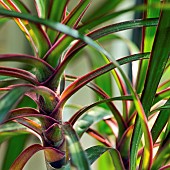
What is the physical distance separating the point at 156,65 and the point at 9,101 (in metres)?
0.23

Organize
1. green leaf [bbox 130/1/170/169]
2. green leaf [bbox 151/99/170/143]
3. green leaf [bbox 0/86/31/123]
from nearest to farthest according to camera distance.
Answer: green leaf [bbox 0/86/31/123] → green leaf [bbox 130/1/170/169] → green leaf [bbox 151/99/170/143]

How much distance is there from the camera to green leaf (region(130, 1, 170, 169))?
493mm

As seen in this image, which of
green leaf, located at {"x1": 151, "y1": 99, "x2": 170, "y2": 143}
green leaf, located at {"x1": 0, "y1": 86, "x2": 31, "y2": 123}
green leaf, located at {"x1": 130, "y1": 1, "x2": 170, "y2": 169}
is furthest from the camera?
green leaf, located at {"x1": 151, "y1": 99, "x2": 170, "y2": 143}

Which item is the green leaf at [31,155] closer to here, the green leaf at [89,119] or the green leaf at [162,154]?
the green leaf at [89,119]

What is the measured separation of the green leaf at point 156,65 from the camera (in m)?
0.49

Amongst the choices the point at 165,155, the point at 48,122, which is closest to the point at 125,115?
the point at 165,155

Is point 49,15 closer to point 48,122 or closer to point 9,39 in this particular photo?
point 48,122

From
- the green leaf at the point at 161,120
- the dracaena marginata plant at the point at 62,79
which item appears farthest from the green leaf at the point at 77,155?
the green leaf at the point at 161,120

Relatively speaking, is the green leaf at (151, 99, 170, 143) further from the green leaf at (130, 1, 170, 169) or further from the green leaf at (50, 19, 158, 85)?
the green leaf at (50, 19, 158, 85)

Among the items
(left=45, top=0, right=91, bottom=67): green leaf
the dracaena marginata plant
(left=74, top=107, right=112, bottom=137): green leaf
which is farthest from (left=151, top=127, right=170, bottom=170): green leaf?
(left=45, top=0, right=91, bottom=67): green leaf

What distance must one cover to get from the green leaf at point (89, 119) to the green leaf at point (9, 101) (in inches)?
8.4

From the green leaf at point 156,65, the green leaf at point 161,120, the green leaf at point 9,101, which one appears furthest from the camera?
the green leaf at point 161,120

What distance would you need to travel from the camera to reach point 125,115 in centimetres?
71

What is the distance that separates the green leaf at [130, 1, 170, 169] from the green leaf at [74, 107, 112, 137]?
0.09m
